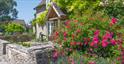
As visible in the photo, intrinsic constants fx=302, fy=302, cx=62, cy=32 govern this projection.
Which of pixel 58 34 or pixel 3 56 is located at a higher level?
pixel 58 34

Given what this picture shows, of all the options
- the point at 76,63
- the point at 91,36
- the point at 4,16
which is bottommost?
the point at 4,16

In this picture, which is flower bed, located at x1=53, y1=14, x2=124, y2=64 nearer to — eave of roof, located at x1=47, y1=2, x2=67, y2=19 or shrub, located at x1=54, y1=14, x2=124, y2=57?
shrub, located at x1=54, y1=14, x2=124, y2=57

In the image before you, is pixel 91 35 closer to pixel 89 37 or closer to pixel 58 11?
pixel 89 37

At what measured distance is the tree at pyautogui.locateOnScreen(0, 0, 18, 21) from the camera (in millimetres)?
68062

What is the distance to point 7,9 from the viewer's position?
7025 centimetres

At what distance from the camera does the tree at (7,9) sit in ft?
223

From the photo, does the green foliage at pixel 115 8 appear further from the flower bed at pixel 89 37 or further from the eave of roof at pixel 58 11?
the flower bed at pixel 89 37

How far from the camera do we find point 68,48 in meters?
10.1

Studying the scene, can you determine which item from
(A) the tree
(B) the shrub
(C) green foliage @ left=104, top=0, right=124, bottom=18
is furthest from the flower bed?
(A) the tree

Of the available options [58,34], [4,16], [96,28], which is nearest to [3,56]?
[58,34]

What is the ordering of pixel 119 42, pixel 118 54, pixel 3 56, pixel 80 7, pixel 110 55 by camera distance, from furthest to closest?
pixel 80 7 → pixel 3 56 → pixel 110 55 → pixel 119 42 → pixel 118 54

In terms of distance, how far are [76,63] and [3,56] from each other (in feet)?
26.2

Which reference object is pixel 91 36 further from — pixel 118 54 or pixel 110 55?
pixel 118 54

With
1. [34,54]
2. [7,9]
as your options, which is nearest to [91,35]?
[34,54]
